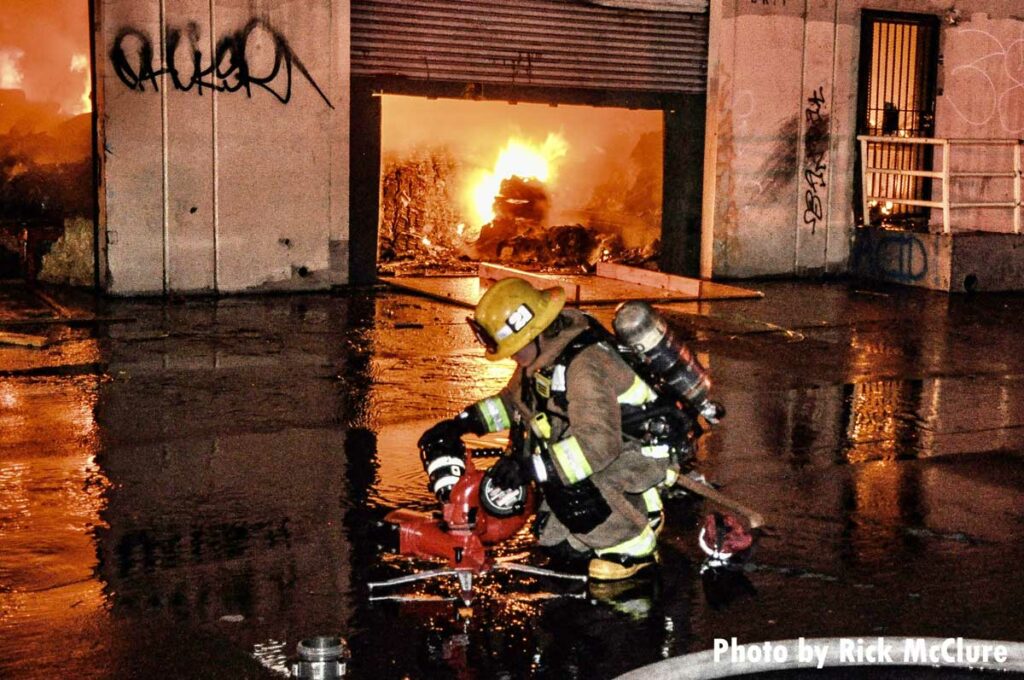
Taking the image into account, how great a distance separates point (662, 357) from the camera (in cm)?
550

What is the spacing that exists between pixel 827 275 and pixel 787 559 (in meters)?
11.0

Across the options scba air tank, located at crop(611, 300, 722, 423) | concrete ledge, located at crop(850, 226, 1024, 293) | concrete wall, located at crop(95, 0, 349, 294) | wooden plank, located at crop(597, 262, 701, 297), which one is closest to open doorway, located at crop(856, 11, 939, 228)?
concrete ledge, located at crop(850, 226, 1024, 293)

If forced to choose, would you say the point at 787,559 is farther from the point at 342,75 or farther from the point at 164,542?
the point at 342,75

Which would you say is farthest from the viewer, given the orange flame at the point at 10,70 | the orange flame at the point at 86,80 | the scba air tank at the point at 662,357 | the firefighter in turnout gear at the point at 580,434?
the orange flame at the point at 86,80

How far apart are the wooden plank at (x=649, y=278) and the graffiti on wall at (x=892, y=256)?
2493 mm

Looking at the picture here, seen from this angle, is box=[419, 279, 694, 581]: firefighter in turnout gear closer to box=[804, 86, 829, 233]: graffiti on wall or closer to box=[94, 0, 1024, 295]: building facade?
box=[94, 0, 1024, 295]: building facade

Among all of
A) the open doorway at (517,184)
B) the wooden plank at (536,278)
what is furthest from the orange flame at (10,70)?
the wooden plank at (536,278)

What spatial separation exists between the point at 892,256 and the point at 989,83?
120 inches

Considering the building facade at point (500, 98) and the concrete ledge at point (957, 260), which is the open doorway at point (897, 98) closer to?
the building facade at point (500, 98)

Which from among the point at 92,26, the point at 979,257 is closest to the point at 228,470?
the point at 92,26

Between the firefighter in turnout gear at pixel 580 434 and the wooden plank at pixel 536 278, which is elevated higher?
the wooden plank at pixel 536 278

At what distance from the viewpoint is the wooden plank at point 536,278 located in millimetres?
13242

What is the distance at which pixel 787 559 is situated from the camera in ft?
19.0

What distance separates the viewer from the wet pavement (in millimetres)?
4824
